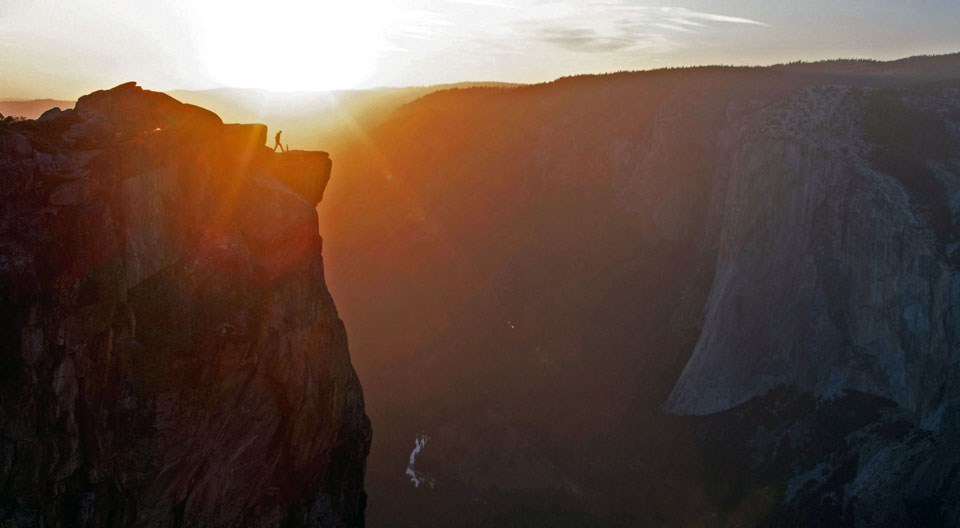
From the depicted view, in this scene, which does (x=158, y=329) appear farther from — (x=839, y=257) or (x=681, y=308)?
(x=681, y=308)

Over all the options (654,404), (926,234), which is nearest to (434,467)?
(654,404)

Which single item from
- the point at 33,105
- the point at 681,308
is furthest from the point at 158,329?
the point at 681,308

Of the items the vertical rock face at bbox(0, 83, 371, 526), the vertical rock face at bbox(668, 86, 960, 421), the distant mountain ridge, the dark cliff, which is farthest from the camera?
the vertical rock face at bbox(668, 86, 960, 421)

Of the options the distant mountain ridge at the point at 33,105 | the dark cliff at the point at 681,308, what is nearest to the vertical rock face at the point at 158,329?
the distant mountain ridge at the point at 33,105

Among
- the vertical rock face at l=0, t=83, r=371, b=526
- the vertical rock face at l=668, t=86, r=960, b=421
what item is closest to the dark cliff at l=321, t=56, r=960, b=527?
the vertical rock face at l=668, t=86, r=960, b=421

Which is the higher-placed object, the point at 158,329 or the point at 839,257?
the point at 158,329

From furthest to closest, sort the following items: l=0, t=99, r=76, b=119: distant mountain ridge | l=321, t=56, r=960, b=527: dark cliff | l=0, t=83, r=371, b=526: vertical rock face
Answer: l=321, t=56, r=960, b=527: dark cliff, l=0, t=99, r=76, b=119: distant mountain ridge, l=0, t=83, r=371, b=526: vertical rock face

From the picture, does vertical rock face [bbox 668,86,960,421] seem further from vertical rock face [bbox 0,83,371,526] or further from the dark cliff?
vertical rock face [bbox 0,83,371,526]
